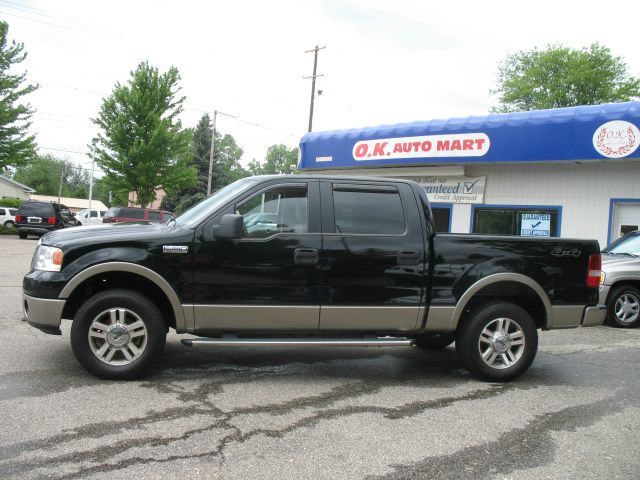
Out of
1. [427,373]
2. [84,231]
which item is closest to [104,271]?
[84,231]

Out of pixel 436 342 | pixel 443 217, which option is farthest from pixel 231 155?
pixel 436 342

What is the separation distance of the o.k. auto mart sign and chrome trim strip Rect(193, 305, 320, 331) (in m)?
11.5

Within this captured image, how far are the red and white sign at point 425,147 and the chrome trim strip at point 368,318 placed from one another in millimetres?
10278

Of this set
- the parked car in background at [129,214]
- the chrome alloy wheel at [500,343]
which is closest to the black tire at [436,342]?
the chrome alloy wheel at [500,343]

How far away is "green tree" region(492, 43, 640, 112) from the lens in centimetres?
4181

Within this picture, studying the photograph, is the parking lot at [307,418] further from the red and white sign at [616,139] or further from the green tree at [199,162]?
the green tree at [199,162]

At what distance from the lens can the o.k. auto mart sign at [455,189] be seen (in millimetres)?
15531

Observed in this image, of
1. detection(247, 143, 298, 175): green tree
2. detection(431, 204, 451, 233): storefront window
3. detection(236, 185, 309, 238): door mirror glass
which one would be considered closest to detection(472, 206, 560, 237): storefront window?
detection(431, 204, 451, 233): storefront window

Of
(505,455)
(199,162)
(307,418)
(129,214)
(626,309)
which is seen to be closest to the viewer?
(505,455)

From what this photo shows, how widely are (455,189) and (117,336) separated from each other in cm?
1273

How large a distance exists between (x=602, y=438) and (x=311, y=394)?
2323mm

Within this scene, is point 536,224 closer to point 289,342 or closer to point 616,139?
point 616,139

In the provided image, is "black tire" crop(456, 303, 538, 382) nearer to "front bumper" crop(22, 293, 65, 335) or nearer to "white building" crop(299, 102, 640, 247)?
"front bumper" crop(22, 293, 65, 335)

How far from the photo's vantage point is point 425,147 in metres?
15.8
